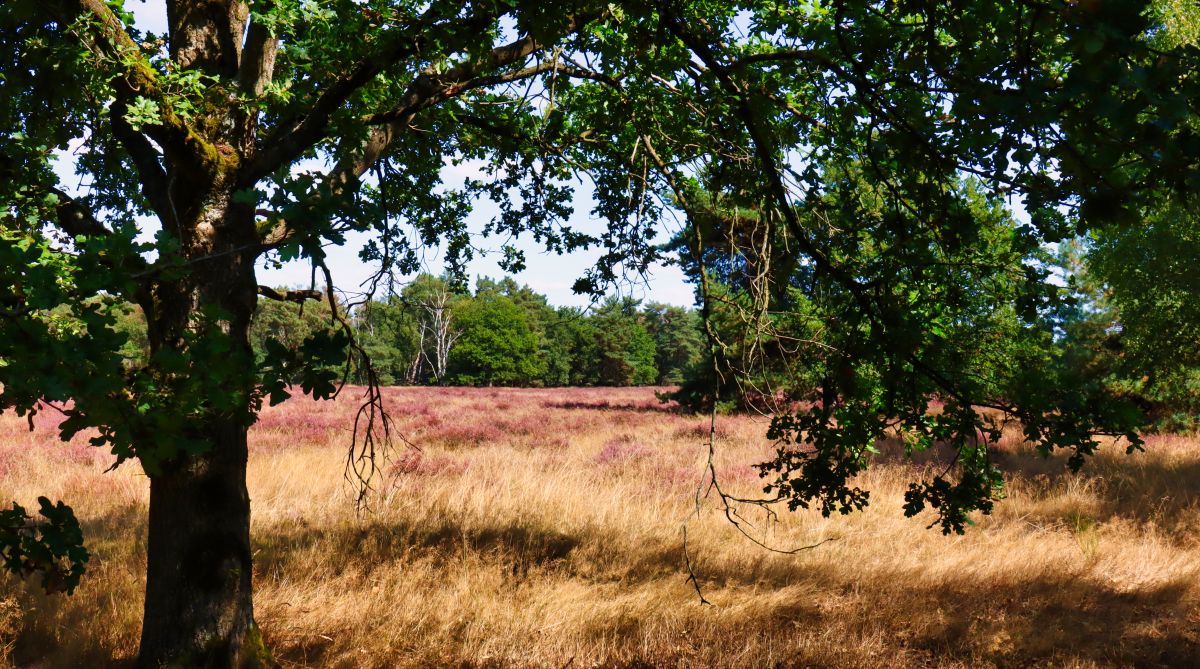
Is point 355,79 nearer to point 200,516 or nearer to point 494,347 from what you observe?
point 200,516

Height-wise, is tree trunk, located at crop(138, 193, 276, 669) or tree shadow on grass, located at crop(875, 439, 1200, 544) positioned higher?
tree trunk, located at crop(138, 193, 276, 669)

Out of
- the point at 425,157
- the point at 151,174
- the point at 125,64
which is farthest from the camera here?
the point at 425,157

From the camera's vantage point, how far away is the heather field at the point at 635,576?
5.14 metres

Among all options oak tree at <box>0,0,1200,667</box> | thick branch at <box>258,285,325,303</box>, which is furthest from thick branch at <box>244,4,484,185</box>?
thick branch at <box>258,285,325,303</box>

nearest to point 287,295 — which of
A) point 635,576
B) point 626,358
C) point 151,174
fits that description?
point 151,174

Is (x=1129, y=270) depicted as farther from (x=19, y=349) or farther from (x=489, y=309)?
(x=489, y=309)

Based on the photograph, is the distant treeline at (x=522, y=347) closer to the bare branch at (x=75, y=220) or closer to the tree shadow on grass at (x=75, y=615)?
the tree shadow on grass at (x=75, y=615)

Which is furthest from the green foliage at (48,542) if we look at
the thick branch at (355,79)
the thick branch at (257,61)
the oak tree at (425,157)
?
the thick branch at (257,61)

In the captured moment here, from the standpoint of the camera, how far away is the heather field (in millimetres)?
5141

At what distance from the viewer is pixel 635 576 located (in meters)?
6.60

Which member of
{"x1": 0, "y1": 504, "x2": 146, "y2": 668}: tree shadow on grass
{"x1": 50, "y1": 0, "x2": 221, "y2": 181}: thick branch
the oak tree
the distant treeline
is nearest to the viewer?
the oak tree

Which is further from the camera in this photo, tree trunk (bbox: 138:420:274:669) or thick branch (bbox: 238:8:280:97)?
thick branch (bbox: 238:8:280:97)

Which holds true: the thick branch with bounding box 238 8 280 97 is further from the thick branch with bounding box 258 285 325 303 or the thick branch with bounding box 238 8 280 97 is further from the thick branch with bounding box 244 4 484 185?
the thick branch with bounding box 258 285 325 303

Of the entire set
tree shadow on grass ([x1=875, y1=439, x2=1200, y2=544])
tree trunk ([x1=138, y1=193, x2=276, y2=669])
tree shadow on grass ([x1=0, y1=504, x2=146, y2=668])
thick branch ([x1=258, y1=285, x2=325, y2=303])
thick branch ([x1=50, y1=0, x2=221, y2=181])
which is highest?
thick branch ([x1=50, y1=0, x2=221, y2=181])
